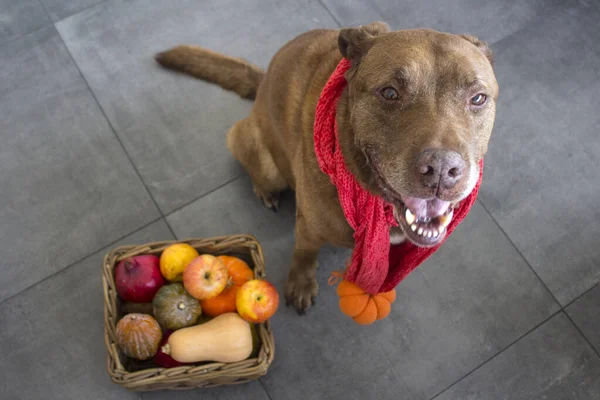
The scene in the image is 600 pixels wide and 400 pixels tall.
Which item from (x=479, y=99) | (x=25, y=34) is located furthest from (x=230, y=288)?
(x=25, y=34)

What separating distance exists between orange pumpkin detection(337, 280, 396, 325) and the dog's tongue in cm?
70

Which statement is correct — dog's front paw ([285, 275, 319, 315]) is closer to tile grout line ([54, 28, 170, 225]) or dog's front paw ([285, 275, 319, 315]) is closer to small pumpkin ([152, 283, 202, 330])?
small pumpkin ([152, 283, 202, 330])

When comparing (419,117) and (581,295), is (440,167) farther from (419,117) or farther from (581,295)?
(581,295)

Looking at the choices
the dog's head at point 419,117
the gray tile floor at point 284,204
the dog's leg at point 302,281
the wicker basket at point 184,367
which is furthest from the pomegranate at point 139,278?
the dog's head at point 419,117

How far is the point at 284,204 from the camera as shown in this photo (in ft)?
9.98

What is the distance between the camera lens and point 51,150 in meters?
3.12

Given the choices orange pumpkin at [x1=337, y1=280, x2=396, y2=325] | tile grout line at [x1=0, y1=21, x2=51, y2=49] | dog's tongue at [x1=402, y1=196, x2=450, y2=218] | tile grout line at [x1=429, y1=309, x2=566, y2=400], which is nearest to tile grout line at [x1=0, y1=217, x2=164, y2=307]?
orange pumpkin at [x1=337, y1=280, x2=396, y2=325]

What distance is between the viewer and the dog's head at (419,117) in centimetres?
161

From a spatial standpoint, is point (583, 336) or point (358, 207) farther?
point (583, 336)

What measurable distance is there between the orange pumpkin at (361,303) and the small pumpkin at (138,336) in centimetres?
85

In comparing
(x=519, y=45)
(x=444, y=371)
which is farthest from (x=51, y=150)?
(x=519, y=45)

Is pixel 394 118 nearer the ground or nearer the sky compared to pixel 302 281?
nearer the sky

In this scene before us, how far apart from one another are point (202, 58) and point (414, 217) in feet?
5.93

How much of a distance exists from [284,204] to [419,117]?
1.47 m
